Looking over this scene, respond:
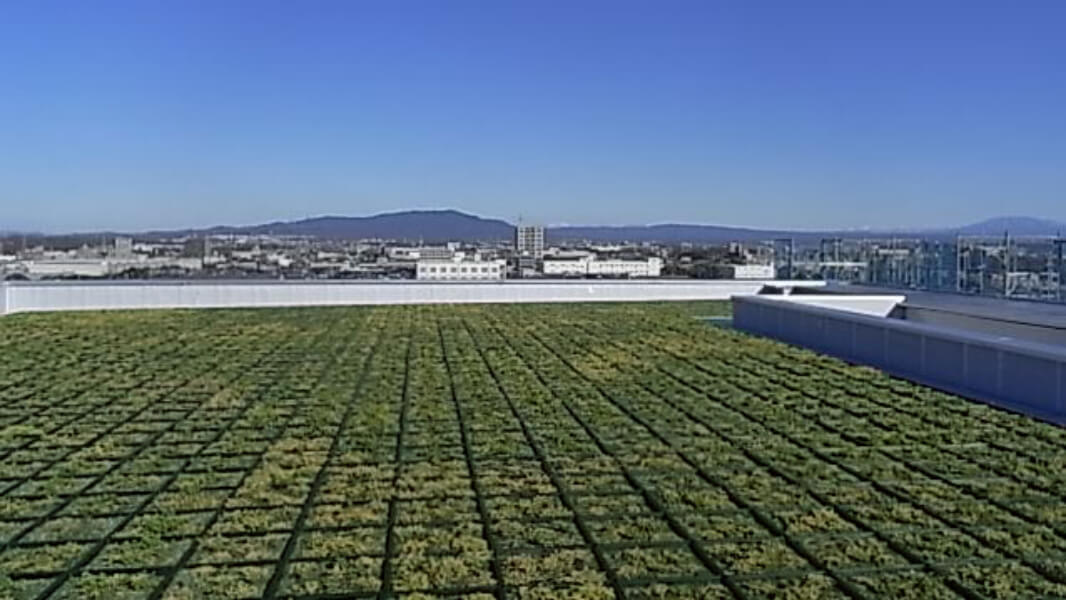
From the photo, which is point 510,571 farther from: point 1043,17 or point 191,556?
point 1043,17

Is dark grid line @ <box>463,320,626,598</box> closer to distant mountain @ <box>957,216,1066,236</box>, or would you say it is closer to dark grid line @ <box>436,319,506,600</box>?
dark grid line @ <box>436,319,506,600</box>

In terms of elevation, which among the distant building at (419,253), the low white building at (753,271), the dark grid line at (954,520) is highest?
the distant building at (419,253)

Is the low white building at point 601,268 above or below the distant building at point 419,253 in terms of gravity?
below

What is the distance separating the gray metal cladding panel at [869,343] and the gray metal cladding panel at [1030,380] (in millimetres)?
1714

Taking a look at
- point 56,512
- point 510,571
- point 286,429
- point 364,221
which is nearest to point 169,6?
point 364,221

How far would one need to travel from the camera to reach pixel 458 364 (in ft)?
26.7

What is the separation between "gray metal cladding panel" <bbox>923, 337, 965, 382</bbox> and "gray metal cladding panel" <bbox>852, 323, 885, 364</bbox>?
2.38 feet

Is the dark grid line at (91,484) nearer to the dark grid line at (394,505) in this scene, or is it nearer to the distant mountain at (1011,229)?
the dark grid line at (394,505)

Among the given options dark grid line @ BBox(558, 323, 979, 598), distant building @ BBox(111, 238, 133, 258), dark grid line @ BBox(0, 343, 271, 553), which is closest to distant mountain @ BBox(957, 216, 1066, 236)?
dark grid line @ BBox(558, 323, 979, 598)

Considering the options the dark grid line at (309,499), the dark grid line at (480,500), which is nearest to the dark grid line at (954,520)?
the dark grid line at (480,500)

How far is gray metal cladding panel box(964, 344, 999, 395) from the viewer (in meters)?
6.44

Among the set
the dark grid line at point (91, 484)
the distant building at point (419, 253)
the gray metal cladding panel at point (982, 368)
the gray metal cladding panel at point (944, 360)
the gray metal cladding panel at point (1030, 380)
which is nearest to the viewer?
the dark grid line at point (91, 484)

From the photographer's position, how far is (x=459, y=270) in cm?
1670

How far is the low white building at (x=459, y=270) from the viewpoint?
1652 centimetres
